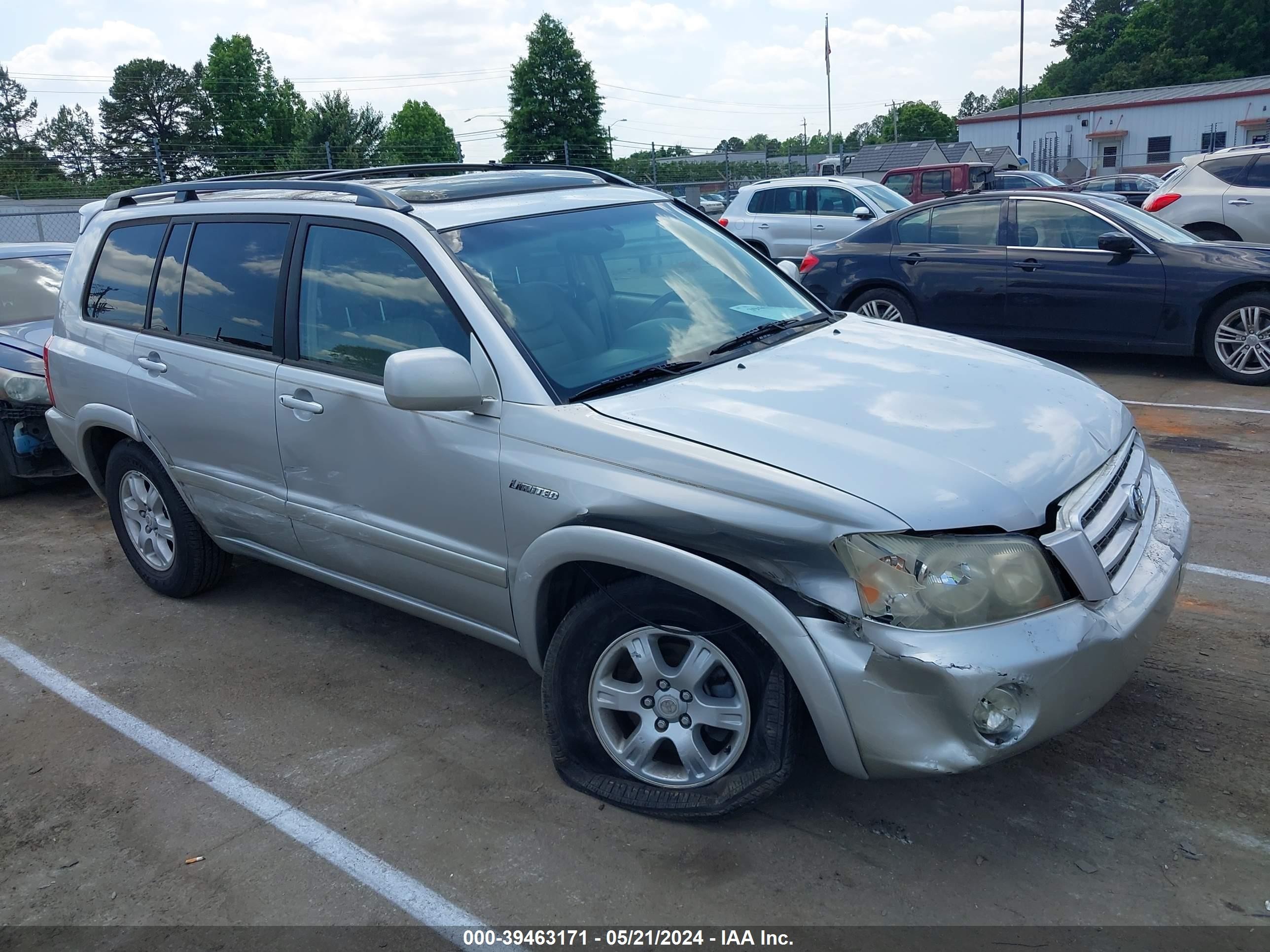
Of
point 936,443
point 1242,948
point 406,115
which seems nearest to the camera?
point 1242,948

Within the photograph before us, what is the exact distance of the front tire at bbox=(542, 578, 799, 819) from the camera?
9.30 feet

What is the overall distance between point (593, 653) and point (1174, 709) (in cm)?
202

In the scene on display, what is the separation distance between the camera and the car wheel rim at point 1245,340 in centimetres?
818

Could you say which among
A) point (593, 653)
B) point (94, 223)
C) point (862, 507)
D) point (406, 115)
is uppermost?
point (406, 115)

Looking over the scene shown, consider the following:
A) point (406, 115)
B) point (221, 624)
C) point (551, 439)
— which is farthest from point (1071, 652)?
point (406, 115)

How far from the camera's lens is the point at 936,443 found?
112 inches

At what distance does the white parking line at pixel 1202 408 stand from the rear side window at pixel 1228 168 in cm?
610

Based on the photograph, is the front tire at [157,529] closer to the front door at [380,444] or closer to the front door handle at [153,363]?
the front door handle at [153,363]

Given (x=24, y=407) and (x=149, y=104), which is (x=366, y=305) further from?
(x=149, y=104)

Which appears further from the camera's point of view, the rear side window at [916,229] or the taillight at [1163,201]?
the taillight at [1163,201]

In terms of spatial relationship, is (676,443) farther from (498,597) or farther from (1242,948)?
(1242,948)

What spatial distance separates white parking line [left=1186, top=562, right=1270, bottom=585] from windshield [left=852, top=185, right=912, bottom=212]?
417 inches

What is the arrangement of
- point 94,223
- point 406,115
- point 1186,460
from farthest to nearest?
point 406,115, point 1186,460, point 94,223

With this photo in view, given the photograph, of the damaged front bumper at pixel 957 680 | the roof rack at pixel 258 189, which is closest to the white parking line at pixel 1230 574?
the damaged front bumper at pixel 957 680
